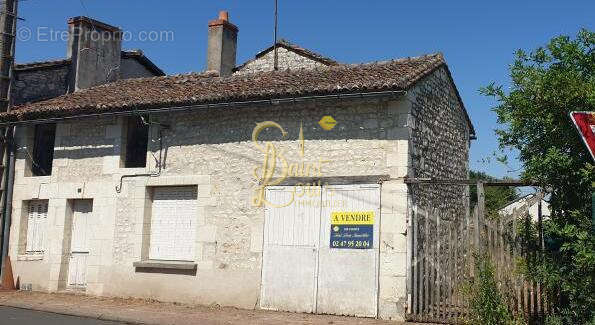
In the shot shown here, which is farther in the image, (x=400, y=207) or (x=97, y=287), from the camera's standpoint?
(x=97, y=287)

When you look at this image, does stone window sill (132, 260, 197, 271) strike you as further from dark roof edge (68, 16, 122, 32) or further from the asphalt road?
dark roof edge (68, 16, 122, 32)

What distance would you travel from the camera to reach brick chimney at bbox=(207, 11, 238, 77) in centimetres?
1542

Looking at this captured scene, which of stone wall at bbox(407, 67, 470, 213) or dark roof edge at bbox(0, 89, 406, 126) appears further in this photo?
stone wall at bbox(407, 67, 470, 213)

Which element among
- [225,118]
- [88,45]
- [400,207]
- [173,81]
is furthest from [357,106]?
[88,45]

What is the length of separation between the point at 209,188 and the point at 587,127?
26.1 ft

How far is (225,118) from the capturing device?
37.5ft

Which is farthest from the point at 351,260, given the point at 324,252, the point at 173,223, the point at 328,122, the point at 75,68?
the point at 75,68

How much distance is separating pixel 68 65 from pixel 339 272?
965cm

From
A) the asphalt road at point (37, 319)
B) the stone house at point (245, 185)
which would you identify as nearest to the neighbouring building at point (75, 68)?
the stone house at point (245, 185)

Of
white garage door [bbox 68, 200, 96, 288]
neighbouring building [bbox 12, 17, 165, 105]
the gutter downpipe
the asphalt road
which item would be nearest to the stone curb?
the asphalt road

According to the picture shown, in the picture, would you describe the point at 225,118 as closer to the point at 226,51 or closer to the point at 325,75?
the point at 325,75

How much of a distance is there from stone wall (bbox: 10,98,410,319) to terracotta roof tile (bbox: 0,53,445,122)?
0.42m

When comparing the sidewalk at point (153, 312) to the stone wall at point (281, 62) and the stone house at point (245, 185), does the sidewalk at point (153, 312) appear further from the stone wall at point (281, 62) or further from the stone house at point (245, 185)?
the stone wall at point (281, 62)

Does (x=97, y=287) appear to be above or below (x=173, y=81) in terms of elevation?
below
